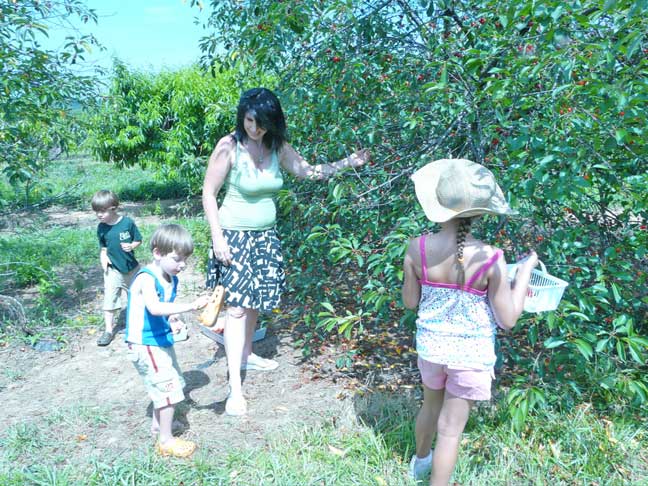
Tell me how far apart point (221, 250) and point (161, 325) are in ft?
1.87

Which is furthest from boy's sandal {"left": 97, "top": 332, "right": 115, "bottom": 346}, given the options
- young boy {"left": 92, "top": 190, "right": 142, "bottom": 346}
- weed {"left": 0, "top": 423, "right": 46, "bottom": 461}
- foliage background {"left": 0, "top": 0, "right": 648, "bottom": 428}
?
foliage background {"left": 0, "top": 0, "right": 648, "bottom": 428}

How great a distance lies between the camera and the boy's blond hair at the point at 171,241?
270 centimetres

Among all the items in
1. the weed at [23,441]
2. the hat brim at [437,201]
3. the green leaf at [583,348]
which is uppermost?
the hat brim at [437,201]

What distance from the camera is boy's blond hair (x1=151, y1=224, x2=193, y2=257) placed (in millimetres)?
2699

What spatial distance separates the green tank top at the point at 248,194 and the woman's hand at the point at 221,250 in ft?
0.38

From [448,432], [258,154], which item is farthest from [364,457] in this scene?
[258,154]

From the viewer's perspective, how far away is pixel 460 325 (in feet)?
7.27

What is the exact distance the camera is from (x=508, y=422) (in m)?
2.93

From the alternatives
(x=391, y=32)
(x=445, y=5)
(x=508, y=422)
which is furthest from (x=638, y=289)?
(x=391, y=32)

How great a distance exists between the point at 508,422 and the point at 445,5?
209 cm

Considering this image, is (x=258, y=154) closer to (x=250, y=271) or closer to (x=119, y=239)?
(x=250, y=271)

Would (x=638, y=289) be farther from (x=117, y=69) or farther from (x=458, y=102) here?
(x=117, y=69)

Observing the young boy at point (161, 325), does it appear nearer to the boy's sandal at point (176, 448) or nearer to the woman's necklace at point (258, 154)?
the boy's sandal at point (176, 448)

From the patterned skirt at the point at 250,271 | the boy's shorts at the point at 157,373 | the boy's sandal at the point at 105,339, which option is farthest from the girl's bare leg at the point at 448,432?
the boy's sandal at the point at 105,339
